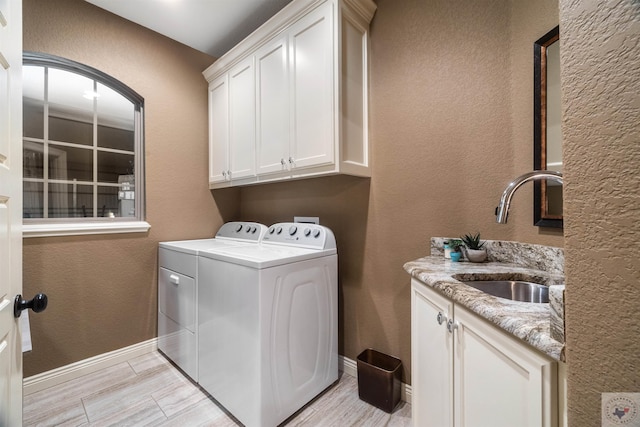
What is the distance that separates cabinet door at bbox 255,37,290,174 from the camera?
1.85 meters

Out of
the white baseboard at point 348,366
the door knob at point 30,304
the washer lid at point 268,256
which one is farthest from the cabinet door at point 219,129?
the white baseboard at point 348,366

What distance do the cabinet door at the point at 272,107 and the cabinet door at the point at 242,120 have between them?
2.9 inches

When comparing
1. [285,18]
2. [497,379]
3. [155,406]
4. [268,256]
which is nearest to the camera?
[497,379]

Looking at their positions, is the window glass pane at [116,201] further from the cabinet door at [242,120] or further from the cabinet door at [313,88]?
the cabinet door at [313,88]

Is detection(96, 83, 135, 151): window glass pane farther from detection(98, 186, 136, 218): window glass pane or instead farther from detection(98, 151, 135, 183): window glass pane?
detection(98, 186, 136, 218): window glass pane

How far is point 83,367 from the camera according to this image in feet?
6.40

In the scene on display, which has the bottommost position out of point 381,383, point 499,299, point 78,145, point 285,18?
point 381,383

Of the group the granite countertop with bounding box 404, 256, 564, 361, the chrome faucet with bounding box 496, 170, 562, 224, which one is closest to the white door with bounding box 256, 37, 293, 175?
the granite countertop with bounding box 404, 256, 564, 361

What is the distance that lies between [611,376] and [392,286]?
52.9 inches

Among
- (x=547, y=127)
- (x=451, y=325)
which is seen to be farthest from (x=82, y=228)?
(x=547, y=127)

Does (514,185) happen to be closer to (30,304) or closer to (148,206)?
(30,304)

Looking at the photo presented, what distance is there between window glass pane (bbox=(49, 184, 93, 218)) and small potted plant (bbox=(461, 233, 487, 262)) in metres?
2.62

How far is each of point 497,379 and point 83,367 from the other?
258cm

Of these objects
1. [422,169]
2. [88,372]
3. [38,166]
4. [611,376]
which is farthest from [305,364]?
[38,166]
